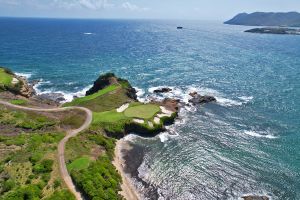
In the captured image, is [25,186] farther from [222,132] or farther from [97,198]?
[222,132]

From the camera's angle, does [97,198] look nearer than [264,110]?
Yes

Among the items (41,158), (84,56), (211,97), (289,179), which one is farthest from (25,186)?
(84,56)

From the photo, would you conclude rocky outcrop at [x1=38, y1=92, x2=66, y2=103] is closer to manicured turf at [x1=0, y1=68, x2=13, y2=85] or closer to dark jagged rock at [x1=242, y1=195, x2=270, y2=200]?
manicured turf at [x1=0, y1=68, x2=13, y2=85]

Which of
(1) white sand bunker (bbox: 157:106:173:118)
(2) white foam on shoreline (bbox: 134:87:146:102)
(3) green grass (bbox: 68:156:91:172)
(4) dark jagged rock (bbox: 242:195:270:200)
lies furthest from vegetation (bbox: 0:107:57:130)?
(4) dark jagged rock (bbox: 242:195:270:200)

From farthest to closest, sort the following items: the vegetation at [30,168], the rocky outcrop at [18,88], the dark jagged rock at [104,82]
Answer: the dark jagged rock at [104,82]
the rocky outcrop at [18,88]
the vegetation at [30,168]

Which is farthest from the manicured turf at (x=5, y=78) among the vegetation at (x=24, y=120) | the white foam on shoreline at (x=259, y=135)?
the white foam on shoreline at (x=259, y=135)

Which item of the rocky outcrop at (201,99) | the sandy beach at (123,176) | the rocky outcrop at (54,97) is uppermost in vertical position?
the rocky outcrop at (201,99)

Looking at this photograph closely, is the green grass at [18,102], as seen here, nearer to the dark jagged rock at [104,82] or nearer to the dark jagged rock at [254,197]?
the dark jagged rock at [104,82]
